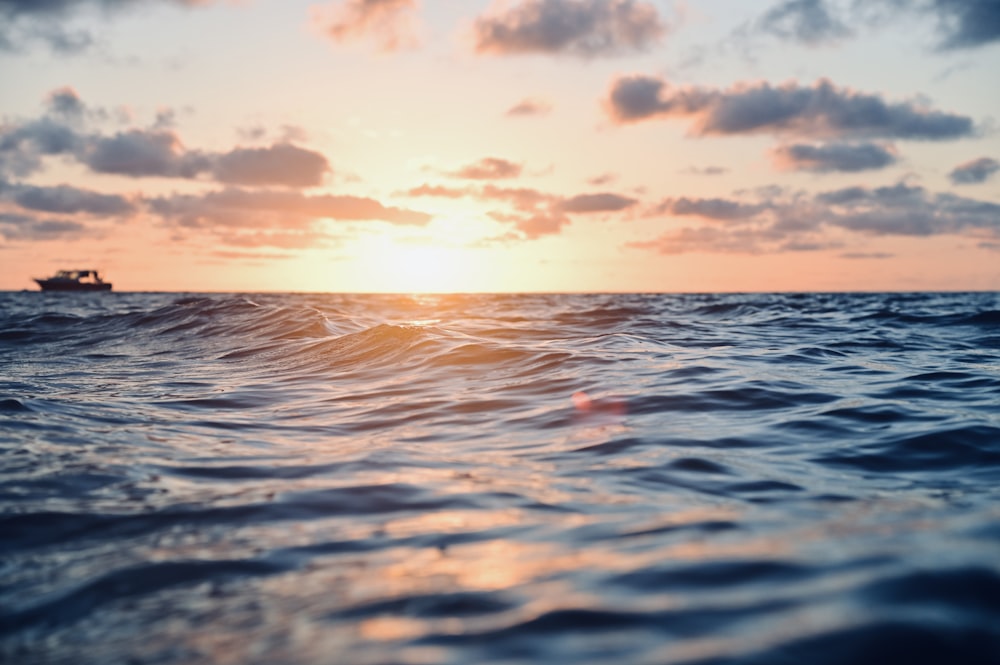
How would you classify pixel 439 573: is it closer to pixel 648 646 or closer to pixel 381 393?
pixel 648 646

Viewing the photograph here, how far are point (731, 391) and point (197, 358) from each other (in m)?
10.9

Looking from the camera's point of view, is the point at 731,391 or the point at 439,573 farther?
the point at 731,391

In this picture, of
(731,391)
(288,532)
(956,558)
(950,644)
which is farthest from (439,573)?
(731,391)

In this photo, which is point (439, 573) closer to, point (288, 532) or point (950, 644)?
point (288, 532)

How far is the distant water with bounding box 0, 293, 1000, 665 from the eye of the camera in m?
2.69

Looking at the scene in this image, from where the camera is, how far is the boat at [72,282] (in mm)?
101350

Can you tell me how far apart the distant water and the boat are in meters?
→ 108

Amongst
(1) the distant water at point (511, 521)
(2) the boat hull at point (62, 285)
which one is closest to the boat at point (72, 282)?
(2) the boat hull at point (62, 285)

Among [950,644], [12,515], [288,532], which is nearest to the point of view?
[950,644]

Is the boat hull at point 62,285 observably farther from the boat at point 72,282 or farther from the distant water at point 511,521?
the distant water at point 511,521

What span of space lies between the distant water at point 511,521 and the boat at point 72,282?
355 feet

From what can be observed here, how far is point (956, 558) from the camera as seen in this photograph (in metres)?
3.27

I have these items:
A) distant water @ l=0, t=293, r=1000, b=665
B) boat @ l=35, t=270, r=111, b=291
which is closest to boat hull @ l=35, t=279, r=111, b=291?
boat @ l=35, t=270, r=111, b=291

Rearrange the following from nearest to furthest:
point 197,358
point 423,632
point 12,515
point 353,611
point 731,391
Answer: point 423,632, point 353,611, point 12,515, point 731,391, point 197,358
